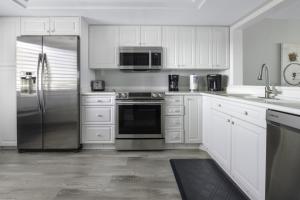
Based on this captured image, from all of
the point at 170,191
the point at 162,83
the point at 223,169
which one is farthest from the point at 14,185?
the point at 162,83

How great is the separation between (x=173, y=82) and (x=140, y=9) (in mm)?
1454

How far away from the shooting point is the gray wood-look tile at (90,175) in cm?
248

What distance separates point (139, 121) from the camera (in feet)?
13.5

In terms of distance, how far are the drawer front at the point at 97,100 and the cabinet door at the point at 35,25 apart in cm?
115

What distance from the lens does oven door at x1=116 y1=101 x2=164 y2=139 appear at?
4105 millimetres

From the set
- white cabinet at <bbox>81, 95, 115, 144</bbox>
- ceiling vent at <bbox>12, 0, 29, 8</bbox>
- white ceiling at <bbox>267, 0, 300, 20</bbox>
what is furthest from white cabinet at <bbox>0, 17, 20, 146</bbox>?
white ceiling at <bbox>267, 0, 300, 20</bbox>

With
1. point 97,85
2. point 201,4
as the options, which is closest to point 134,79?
point 97,85

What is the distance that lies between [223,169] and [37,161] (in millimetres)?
2370

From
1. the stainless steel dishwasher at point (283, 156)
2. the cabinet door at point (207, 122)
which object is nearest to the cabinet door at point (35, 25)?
the cabinet door at point (207, 122)

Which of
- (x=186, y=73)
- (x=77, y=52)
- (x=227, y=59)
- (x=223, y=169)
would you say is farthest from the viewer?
(x=186, y=73)

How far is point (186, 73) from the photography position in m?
4.86

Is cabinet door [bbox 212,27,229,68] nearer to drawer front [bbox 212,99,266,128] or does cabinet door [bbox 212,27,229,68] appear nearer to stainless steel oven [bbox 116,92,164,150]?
stainless steel oven [bbox 116,92,164,150]

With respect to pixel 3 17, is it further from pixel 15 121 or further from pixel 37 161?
pixel 37 161

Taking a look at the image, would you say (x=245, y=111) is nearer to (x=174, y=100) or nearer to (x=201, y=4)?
(x=201, y=4)
